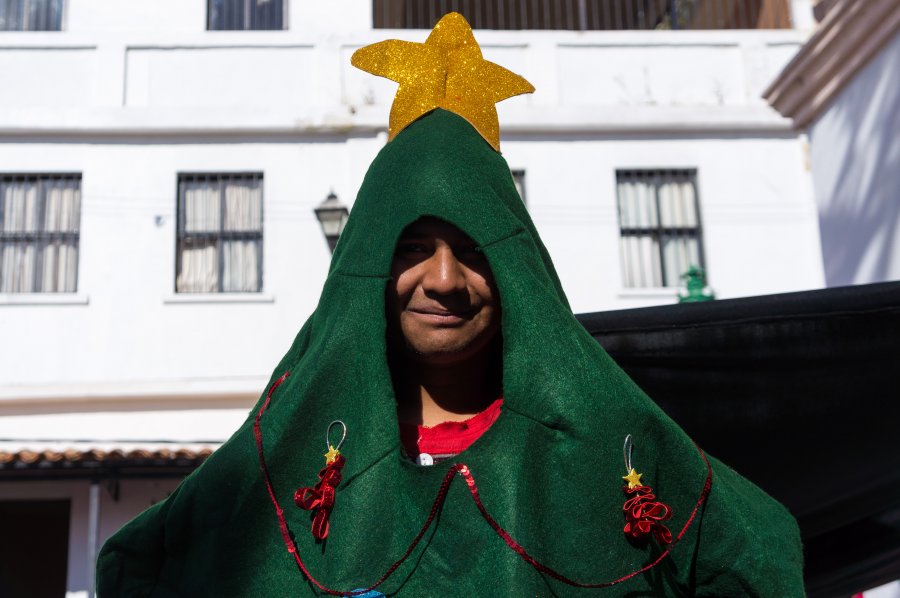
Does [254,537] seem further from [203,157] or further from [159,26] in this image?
[159,26]

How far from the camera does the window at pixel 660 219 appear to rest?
12.3 m

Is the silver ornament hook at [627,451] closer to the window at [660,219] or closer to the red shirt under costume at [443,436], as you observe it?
the red shirt under costume at [443,436]

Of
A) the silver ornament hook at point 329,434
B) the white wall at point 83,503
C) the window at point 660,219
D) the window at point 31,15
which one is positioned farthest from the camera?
the window at point 31,15

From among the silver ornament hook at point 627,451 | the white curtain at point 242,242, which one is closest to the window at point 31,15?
the white curtain at point 242,242

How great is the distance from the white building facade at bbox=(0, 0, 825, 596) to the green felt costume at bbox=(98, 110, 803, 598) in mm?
9394

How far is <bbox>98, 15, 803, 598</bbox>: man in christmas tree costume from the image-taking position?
2096mm

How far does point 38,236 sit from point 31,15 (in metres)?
2.77

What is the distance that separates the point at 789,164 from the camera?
12.4 m

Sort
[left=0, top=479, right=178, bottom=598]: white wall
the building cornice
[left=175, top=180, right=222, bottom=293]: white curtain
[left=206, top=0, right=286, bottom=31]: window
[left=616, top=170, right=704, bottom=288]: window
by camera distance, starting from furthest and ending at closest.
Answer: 1. [left=206, top=0, right=286, bottom=31]: window
2. [left=616, top=170, right=704, bottom=288]: window
3. [left=175, top=180, right=222, bottom=293]: white curtain
4. [left=0, top=479, right=178, bottom=598]: white wall
5. the building cornice

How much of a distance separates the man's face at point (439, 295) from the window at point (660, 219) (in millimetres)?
10150

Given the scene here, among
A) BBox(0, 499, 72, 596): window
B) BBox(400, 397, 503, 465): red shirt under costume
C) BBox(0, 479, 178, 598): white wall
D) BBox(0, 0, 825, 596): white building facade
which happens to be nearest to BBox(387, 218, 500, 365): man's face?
BBox(400, 397, 503, 465): red shirt under costume

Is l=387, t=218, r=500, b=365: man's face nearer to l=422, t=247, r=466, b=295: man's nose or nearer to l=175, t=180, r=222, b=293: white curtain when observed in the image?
l=422, t=247, r=466, b=295: man's nose

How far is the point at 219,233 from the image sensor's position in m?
12.0

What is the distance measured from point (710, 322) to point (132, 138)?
10357 millimetres
